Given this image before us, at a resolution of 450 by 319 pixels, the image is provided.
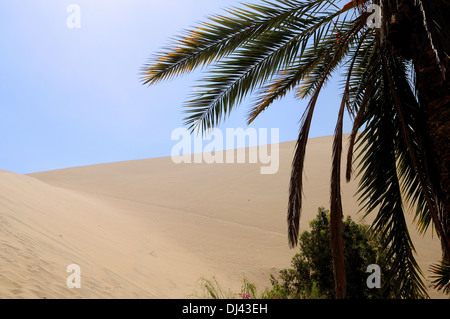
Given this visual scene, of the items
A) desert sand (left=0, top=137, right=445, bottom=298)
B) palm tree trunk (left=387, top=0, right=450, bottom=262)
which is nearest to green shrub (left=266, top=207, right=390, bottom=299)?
desert sand (left=0, top=137, right=445, bottom=298)

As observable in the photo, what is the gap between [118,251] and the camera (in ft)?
30.0

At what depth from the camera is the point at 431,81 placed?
300 centimetres

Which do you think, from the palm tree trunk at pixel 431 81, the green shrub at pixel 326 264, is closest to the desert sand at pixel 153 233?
the green shrub at pixel 326 264

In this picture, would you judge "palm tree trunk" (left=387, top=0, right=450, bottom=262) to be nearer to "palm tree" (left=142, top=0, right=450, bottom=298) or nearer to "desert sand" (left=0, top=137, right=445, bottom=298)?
"palm tree" (left=142, top=0, right=450, bottom=298)

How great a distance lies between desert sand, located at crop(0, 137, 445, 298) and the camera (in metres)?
5.79

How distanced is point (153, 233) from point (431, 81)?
1154 centimetres

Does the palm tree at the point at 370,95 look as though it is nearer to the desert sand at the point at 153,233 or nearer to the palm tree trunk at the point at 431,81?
the palm tree trunk at the point at 431,81

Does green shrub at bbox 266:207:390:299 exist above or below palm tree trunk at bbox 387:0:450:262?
below

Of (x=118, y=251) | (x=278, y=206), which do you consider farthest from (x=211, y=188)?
(x=118, y=251)

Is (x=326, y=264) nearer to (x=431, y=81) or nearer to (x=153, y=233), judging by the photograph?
(x=431, y=81)

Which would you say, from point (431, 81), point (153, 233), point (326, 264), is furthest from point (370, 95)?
point (153, 233)

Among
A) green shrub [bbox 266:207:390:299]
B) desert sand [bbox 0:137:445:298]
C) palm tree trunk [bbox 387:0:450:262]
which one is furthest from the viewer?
green shrub [bbox 266:207:390:299]

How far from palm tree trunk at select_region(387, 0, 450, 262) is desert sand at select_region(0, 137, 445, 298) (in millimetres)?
4671

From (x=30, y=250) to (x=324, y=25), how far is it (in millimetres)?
5590
